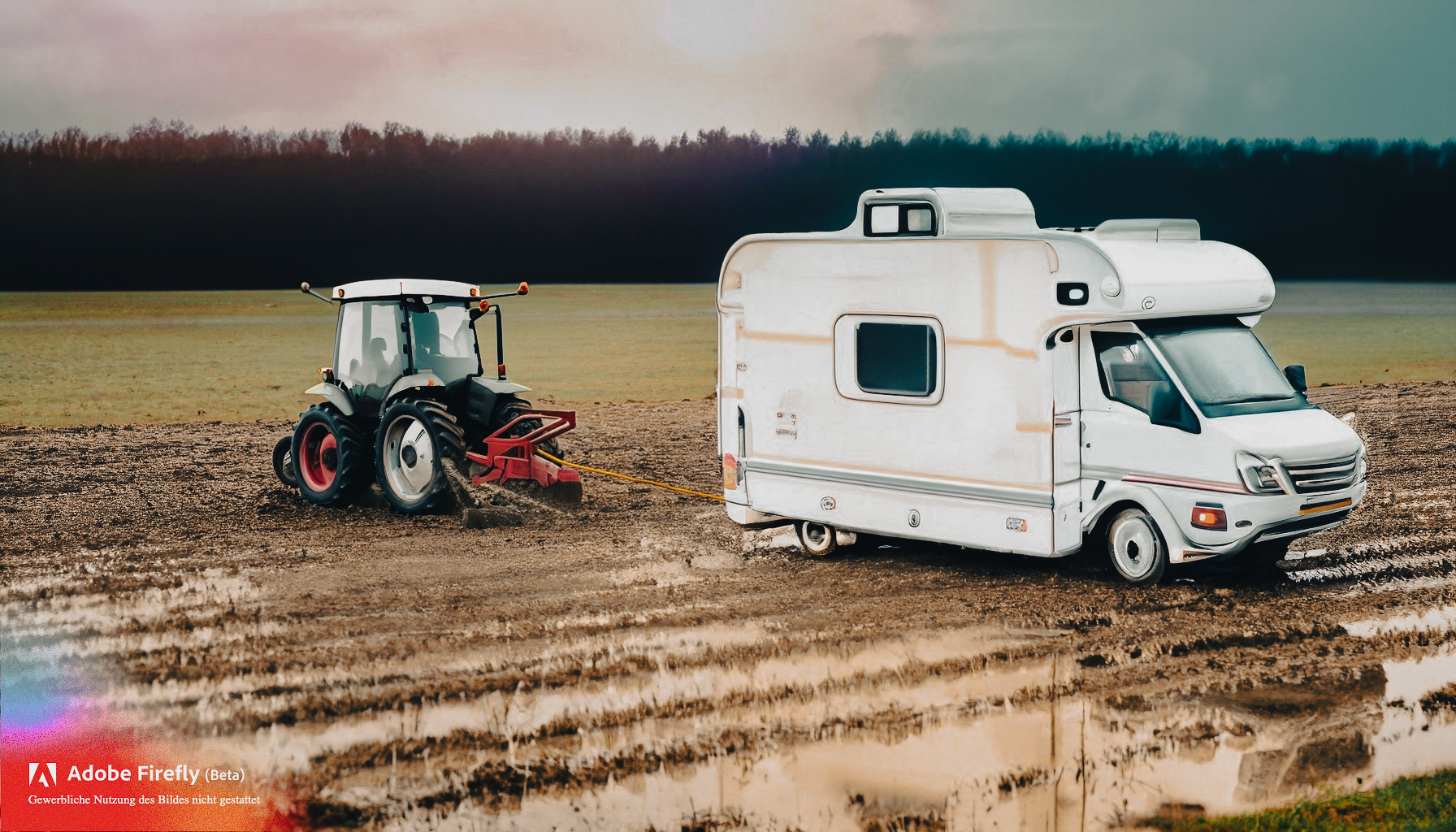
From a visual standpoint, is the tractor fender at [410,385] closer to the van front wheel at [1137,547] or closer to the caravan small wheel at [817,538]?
the caravan small wheel at [817,538]

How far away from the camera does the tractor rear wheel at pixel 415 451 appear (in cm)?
1269

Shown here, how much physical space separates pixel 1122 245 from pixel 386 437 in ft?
24.8

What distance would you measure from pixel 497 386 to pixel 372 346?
149 cm

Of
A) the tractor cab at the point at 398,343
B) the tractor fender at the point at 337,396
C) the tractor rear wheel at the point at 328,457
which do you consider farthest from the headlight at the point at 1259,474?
the tractor fender at the point at 337,396

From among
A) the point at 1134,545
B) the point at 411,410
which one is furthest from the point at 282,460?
the point at 1134,545

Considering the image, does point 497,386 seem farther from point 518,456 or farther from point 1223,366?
point 1223,366

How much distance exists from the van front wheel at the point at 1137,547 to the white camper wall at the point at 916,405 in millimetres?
655

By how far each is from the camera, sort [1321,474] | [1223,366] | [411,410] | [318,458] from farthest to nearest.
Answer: [318,458]
[411,410]
[1223,366]
[1321,474]

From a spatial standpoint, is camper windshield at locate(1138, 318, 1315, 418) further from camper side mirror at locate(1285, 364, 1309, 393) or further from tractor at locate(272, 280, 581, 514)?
tractor at locate(272, 280, 581, 514)

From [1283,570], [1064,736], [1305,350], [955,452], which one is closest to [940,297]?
[955,452]

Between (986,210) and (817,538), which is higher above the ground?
(986,210)

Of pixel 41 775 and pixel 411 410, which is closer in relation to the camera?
pixel 41 775

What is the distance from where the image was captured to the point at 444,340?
45.9 ft

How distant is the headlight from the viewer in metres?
9.40
